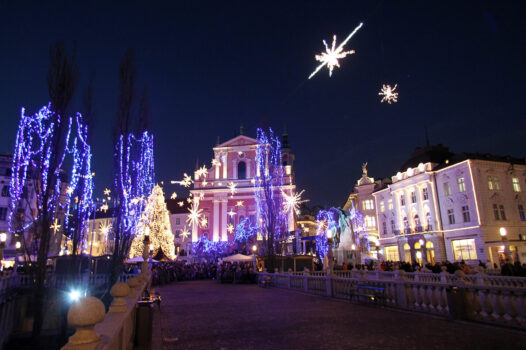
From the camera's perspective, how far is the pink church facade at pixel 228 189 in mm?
48375

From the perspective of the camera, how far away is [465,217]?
33.4 m

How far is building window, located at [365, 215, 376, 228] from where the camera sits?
48938 millimetres

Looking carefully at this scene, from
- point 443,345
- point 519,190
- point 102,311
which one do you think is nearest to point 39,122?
point 102,311

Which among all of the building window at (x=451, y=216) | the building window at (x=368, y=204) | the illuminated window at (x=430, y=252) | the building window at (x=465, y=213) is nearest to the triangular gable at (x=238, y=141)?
the building window at (x=368, y=204)

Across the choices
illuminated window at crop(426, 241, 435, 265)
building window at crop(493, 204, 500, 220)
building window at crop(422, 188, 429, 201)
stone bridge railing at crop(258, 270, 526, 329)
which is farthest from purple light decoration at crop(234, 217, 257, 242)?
stone bridge railing at crop(258, 270, 526, 329)

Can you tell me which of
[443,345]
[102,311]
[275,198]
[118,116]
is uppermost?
[118,116]

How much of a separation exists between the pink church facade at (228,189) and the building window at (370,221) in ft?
34.1

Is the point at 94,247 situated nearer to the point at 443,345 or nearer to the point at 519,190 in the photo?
the point at 519,190

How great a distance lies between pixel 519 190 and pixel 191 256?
38.3 meters

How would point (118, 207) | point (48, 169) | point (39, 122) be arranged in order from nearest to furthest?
1. point (48, 169)
2. point (39, 122)
3. point (118, 207)

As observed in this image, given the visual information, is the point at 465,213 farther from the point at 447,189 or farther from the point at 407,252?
the point at 407,252

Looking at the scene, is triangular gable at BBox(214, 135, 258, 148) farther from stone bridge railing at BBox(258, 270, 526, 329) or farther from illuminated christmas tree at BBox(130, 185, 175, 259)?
stone bridge railing at BBox(258, 270, 526, 329)

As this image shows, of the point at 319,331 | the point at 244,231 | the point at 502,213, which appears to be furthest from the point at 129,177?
the point at 502,213

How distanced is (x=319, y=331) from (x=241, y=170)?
44.7 metres
